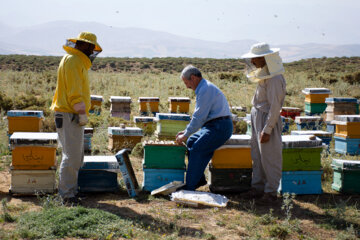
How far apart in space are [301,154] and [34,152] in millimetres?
3737

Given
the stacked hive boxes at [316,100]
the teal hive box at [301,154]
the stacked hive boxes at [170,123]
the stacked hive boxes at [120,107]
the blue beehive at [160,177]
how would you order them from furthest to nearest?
the stacked hive boxes at [316,100] → the stacked hive boxes at [120,107] → the stacked hive boxes at [170,123] → the blue beehive at [160,177] → the teal hive box at [301,154]

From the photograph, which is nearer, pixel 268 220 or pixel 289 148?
pixel 268 220

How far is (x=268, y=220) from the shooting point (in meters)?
4.59

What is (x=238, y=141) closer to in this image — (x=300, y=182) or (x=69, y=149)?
(x=300, y=182)

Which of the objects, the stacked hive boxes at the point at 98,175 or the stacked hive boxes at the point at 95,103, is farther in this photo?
the stacked hive boxes at the point at 95,103

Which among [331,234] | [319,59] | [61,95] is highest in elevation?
[319,59]

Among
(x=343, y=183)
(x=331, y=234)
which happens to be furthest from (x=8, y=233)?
(x=343, y=183)

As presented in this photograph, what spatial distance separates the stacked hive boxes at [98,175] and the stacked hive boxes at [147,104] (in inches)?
228

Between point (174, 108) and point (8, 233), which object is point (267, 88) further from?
point (174, 108)

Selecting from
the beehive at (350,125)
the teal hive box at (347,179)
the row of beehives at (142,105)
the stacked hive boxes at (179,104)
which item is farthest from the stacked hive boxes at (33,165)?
the stacked hive boxes at (179,104)

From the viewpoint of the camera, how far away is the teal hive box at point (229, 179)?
18.6ft

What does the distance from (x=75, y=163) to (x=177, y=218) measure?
4.91 ft

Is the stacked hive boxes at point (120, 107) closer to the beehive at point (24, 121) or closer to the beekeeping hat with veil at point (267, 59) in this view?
the beehive at point (24, 121)

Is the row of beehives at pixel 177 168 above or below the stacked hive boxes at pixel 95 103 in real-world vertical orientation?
below
